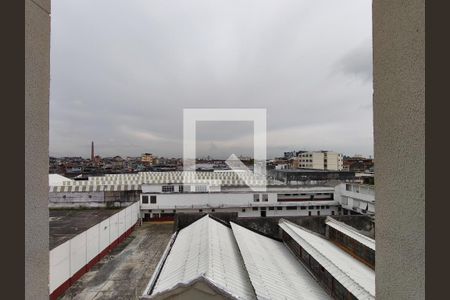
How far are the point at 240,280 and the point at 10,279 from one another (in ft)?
14.2

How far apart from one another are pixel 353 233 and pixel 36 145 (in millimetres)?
8012

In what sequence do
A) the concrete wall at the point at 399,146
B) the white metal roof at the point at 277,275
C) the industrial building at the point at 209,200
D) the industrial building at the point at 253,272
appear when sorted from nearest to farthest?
the concrete wall at the point at 399,146 < the industrial building at the point at 253,272 < the white metal roof at the point at 277,275 < the industrial building at the point at 209,200

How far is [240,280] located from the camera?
441cm

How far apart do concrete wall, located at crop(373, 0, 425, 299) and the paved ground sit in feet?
26.6

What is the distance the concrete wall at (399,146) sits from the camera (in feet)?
2.24

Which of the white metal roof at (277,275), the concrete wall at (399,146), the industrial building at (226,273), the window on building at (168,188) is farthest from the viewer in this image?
the window on building at (168,188)

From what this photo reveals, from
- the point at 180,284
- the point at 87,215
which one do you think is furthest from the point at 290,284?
the point at 87,215

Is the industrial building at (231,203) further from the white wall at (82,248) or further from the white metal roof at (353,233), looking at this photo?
the white metal roof at (353,233)

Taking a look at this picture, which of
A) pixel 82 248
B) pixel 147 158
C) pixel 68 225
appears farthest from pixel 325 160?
pixel 147 158

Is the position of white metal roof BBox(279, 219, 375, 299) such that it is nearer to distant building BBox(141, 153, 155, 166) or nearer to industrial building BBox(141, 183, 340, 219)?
industrial building BBox(141, 183, 340, 219)

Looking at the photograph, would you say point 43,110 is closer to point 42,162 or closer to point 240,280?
point 42,162

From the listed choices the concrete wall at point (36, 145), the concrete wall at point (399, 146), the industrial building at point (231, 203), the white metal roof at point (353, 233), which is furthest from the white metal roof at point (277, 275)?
the industrial building at point (231, 203)

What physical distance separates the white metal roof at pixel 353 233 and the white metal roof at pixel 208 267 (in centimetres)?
316

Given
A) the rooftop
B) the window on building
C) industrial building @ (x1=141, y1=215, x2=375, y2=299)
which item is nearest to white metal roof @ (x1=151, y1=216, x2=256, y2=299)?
industrial building @ (x1=141, y1=215, x2=375, y2=299)
